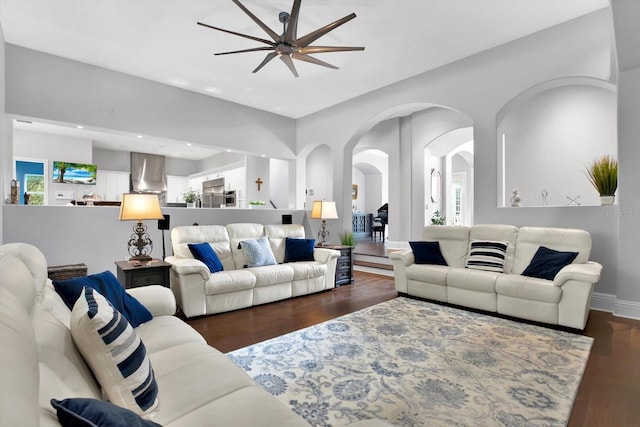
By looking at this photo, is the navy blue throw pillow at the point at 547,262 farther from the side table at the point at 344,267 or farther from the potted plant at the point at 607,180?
the side table at the point at 344,267

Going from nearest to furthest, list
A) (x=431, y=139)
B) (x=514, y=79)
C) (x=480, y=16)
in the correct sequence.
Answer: (x=480, y=16) → (x=514, y=79) → (x=431, y=139)

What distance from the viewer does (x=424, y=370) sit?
2379 mm

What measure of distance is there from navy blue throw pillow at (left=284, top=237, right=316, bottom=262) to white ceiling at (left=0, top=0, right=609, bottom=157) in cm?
274

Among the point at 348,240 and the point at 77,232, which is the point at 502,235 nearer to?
the point at 348,240

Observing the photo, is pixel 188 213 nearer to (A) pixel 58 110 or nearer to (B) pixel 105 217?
(B) pixel 105 217

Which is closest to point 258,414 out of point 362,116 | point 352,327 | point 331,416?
point 331,416

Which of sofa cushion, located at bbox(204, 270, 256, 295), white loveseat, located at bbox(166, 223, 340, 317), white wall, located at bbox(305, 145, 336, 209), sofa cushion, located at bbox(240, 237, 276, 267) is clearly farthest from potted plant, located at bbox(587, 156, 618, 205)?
white wall, located at bbox(305, 145, 336, 209)

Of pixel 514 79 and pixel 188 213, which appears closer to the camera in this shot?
pixel 514 79

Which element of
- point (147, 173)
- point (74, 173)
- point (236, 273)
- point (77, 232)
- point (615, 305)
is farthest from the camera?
point (147, 173)

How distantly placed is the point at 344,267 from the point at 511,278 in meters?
2.44

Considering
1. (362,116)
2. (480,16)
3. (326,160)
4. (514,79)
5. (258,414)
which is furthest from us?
(326,160)

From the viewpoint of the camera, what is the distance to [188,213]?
18.6 feet

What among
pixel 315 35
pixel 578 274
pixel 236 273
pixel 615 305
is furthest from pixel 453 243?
pixel 315 35

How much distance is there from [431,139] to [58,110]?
6.81m
